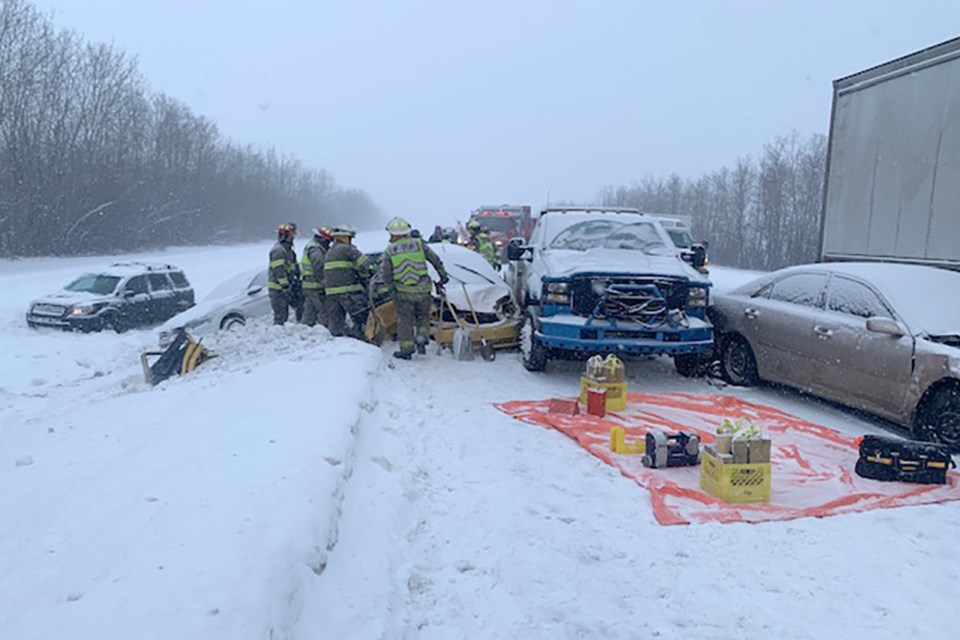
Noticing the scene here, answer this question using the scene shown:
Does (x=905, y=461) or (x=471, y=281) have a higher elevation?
(x=471, y=281)

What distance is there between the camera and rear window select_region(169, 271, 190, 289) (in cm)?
1666

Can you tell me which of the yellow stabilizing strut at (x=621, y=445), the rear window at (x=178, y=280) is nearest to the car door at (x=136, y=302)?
the rear window at (x=178, y=280)

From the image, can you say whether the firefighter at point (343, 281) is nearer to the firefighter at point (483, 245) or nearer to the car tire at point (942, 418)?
the firefighter at point (483, 245)

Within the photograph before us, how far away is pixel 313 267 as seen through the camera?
942 centimetres

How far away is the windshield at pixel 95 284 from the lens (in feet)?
→ 48.4

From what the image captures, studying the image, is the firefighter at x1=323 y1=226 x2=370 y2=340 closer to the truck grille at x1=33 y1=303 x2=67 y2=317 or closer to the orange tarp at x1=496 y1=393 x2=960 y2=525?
the orange tarp at x1=496 y1=393 x2=960 y2=525

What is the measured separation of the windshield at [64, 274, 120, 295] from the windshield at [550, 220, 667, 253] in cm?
1081

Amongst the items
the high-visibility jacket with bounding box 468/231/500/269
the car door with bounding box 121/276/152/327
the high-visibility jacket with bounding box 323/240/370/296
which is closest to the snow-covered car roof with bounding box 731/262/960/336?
the high-visibility jacket with bounding box 323/240/370/296

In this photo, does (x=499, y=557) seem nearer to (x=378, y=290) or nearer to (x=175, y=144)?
(x=378, y=290)

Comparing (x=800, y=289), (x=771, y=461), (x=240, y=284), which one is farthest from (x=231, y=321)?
(x=771, y=461)

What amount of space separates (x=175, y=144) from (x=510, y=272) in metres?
50.0

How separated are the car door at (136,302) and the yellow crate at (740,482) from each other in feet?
45.1

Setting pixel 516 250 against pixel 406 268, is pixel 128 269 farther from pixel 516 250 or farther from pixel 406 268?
pixel 516 250

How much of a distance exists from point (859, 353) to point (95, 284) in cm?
1484
